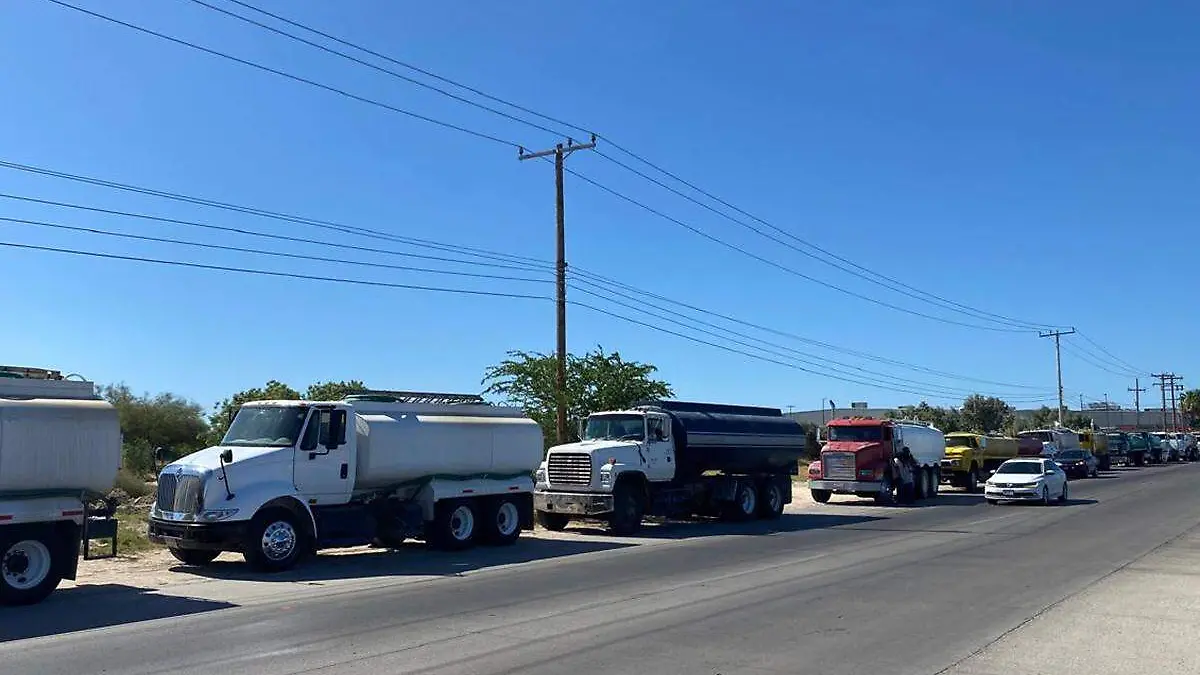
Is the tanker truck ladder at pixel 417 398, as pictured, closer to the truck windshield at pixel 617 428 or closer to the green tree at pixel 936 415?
the truck windshield at pixel 617 428

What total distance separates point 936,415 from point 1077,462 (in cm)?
4431

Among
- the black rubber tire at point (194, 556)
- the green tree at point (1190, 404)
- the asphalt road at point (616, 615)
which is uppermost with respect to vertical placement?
the green tree at point (1190, 404)

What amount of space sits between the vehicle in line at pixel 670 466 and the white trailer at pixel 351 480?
92.0 inches

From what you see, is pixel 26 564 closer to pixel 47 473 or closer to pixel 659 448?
pixel 47 473

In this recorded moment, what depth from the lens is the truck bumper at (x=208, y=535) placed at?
15.8m

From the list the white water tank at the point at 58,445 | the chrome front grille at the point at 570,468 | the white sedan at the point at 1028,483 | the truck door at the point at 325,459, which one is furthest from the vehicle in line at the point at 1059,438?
the white water tank at the point at 58,445

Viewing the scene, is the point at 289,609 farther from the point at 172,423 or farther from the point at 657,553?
the point at 172,423

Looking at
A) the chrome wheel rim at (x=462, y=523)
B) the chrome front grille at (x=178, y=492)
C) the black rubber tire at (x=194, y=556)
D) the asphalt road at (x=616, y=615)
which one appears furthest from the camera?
the chrome wheel rim at (x=462, y=523)

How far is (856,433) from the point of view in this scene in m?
36.0

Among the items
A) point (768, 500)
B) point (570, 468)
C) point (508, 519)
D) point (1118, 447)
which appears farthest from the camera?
point (1118, 447)

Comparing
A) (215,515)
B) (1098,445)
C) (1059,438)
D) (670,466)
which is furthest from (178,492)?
(1098,445)

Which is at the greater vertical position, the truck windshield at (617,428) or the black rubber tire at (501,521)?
the truck windshield at (617,428)

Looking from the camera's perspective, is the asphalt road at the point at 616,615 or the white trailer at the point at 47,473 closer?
the asphalt road at the point at 616,615

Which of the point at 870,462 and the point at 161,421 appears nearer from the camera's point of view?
the point at 870,462
